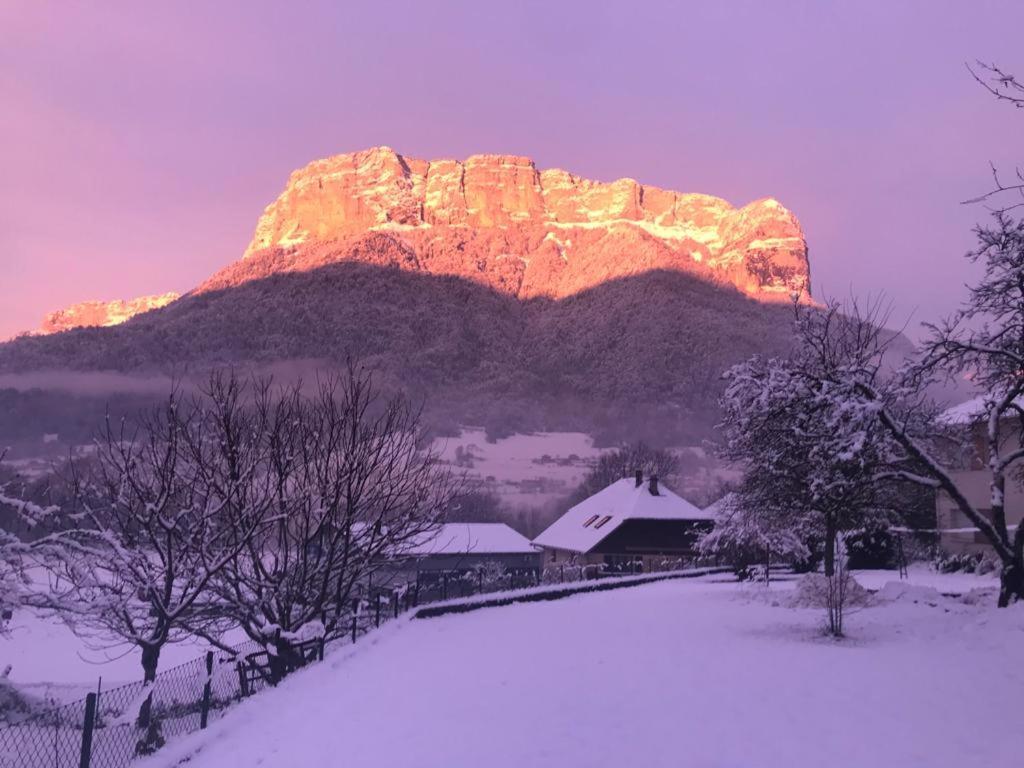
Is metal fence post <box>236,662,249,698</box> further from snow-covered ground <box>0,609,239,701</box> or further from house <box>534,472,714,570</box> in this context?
house <box>534,472,714,570</box>

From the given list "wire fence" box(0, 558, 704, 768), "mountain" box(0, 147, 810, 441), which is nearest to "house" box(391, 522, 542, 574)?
"wire fence" box(0, 558, 704, 768)

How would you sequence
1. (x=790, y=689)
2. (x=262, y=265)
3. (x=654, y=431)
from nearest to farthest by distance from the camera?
(x=790, y=689)
(x=654, y=431)
(x=262, y=265)

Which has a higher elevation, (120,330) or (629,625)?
(120,330)

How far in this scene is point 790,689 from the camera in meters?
Result: 11.0

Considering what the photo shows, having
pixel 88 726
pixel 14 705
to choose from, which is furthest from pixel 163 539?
pixel 88 726

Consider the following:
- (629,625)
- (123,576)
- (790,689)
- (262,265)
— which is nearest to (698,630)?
(629,625)

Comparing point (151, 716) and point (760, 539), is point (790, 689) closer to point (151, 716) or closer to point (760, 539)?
point (151, 716)

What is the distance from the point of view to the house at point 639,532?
55.0 meters

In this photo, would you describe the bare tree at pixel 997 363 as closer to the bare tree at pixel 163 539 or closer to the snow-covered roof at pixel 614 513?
the bare tree at pixel 163 539

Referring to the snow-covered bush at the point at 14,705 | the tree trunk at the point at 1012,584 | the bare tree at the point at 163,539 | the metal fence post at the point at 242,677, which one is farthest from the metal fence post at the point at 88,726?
the tree trunk at the point at 1012,584

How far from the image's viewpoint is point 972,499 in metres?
36.4

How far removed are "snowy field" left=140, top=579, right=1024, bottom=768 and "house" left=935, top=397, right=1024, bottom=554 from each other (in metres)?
19.8

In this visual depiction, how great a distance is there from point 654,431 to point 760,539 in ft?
326

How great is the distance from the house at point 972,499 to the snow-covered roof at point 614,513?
16.6 meters
